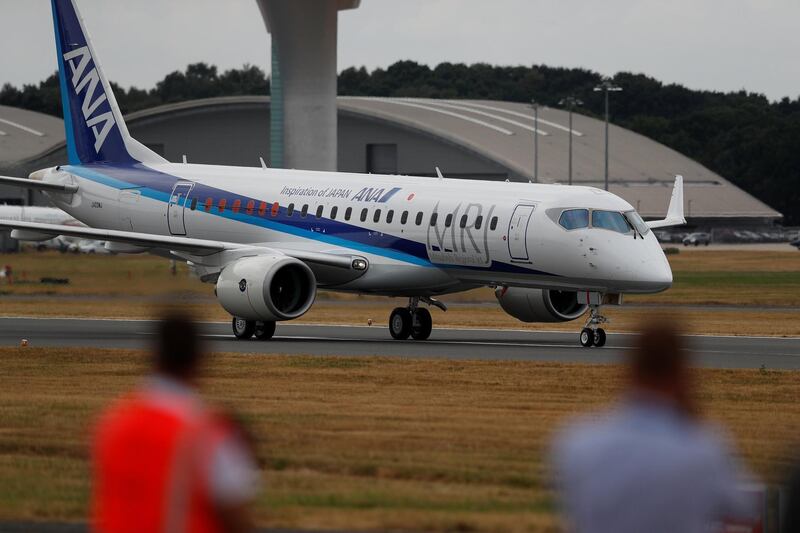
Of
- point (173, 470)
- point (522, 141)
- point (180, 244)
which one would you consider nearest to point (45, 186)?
point (180, 244)

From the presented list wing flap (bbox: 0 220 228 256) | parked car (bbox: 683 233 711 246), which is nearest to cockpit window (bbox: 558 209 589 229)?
wing flap (bbox: 0 220 228 256)

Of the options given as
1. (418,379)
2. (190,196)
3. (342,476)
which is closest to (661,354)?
(342,476)

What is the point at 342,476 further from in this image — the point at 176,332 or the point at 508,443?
the point at 176,332

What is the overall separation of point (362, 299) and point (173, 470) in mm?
47448

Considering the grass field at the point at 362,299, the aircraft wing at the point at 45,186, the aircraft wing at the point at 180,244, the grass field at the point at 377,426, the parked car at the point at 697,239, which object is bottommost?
the parked car at the point at 697,239

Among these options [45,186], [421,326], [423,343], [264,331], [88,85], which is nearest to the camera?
[423,343]

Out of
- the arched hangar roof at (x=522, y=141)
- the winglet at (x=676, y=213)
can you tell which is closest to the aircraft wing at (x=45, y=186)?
the winglet at (x=676, y=213)

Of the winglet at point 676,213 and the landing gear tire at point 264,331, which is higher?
the winglet at point 676,213

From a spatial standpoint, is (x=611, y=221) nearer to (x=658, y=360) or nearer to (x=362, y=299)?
(x=362, y=299)

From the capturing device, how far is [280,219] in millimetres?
34875

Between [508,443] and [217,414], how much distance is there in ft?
33.7

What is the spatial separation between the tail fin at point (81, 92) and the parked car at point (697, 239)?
83.7 m

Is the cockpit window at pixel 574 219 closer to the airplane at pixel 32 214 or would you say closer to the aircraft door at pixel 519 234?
the aircraft door at pixel 519 234

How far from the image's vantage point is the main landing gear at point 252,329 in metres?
32.9
